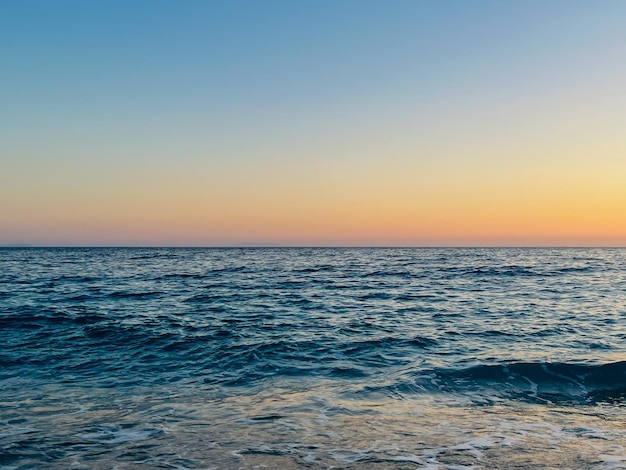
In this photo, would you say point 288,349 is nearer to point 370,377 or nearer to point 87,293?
point 370,377

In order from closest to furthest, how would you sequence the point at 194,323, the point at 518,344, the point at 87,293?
the point at 518,344, the point at 194,323, the point at 87,293

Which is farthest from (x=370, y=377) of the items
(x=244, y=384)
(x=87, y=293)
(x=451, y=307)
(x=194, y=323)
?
(x=87, y=293)

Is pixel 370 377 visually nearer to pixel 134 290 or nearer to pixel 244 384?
pixel 244 384

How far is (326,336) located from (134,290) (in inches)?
796

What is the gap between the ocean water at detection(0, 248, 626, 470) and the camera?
8.50m

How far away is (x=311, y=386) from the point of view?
12789 mm

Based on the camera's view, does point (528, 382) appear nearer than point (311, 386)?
No

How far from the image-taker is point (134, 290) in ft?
113

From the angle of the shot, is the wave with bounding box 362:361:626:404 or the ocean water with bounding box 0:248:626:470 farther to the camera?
the wave with bounding box 362:361:626:404

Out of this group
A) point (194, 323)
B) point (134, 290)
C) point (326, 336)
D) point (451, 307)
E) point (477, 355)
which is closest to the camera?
point (477, 355)

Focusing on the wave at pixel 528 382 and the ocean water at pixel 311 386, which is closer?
the ocean water at pixel 311 386

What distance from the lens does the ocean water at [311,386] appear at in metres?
8.50

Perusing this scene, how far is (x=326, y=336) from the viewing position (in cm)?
1902

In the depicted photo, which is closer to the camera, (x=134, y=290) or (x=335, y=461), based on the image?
(x=335, y=461)
